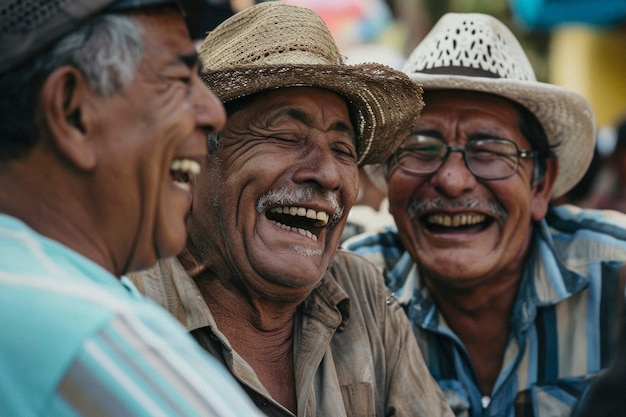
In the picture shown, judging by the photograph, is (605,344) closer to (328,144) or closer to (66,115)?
(328,144)

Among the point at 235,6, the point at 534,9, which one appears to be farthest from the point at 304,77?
the point at 534,9

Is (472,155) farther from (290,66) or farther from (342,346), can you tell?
(290,66)

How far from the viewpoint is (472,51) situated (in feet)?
12.3

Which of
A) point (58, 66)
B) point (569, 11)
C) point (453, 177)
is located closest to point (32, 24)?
point (58, 66)

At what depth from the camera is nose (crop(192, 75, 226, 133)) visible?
1722mm

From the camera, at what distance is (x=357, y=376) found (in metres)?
2.85

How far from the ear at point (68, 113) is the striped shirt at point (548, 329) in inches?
92.7

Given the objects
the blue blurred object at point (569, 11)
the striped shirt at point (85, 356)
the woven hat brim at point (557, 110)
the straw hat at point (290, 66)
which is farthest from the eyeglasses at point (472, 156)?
the blue blurred object at point (569, 11)

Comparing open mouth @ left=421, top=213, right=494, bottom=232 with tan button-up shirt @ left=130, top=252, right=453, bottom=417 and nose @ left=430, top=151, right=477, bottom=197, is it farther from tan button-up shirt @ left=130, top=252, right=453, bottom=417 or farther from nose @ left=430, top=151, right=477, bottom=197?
tan button-up shirt @ left=130, top=252, right=453, bottom=417

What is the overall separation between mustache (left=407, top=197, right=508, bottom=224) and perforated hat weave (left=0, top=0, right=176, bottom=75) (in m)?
2.30

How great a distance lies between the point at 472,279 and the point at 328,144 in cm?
113

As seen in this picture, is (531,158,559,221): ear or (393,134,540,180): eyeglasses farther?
(531,158,559,221): ear

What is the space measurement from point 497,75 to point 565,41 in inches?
425

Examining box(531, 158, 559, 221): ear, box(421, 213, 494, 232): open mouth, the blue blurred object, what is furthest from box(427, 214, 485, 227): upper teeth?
the blue blurred object
